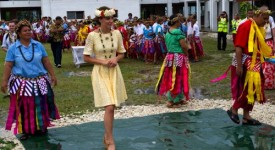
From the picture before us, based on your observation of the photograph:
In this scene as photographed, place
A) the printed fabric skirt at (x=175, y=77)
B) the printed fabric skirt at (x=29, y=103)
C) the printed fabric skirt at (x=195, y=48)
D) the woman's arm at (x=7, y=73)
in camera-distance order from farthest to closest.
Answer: the printed fabric skirt at (x=195, y=48) → the printed fabric skirt at (x=175, y=77) → the printed fabric skirt at (x=29, y=103) → the woman's arm at (x=7, y=73)

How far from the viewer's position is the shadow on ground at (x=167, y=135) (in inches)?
224

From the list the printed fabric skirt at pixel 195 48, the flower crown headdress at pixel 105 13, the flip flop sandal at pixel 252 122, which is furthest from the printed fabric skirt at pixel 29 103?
the printed fabric skirt at pixel 195 48

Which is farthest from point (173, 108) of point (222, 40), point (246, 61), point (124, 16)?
point (124, 16)

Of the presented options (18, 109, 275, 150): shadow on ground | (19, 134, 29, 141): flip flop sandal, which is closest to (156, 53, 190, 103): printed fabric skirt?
(18, 109, 275, 150): shadow on ground

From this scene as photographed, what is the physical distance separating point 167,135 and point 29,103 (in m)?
1.98

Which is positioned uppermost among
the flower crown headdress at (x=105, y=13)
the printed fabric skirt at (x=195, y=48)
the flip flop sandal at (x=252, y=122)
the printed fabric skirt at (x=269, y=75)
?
the flower crown headdress at (x=105, y=13)

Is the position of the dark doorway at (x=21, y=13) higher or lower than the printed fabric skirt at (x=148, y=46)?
higher

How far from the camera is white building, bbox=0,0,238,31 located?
35812 mm

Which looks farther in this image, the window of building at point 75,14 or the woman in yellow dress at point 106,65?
the window of building at point 75,14

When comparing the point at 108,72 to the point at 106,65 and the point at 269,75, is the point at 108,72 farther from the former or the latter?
the point at 269,75

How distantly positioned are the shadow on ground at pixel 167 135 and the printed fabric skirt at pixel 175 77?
88 cm

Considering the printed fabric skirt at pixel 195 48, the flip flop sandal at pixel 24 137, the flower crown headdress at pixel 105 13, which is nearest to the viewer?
the flower crown headdress at pixel 105 13

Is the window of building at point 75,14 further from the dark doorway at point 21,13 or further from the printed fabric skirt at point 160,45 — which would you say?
the printed fabric skirt at point 160,45

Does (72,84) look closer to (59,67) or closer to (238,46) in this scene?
(59,67)
